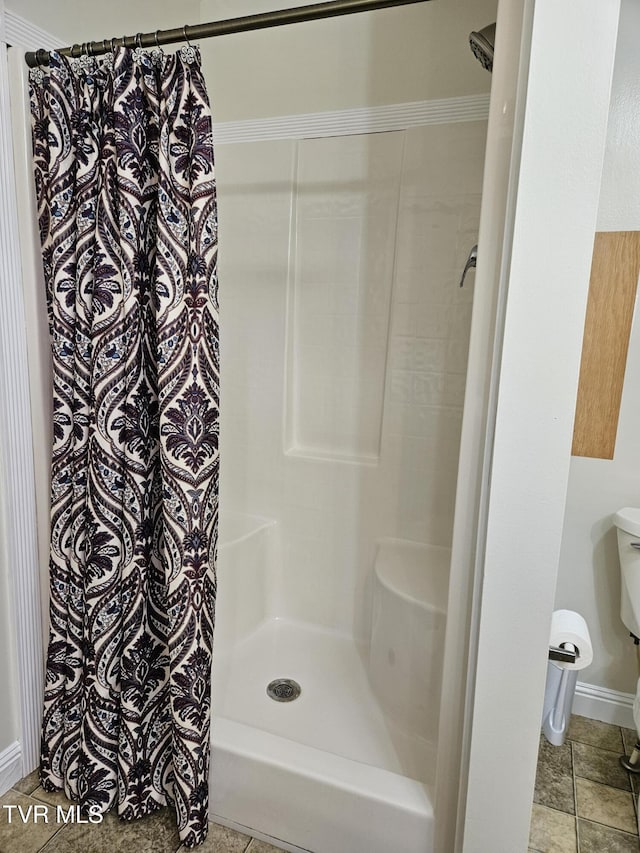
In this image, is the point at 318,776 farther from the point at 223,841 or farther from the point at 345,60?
the point at 345,60

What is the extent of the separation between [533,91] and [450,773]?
1363 millimetres

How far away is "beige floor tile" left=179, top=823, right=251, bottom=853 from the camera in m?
1.34

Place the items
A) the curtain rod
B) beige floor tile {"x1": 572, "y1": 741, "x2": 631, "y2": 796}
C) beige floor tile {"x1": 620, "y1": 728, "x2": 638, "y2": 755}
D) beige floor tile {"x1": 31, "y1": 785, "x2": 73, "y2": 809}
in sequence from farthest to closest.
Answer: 1. beige floor tile {"x1": 620, "y1": 728, "x2": 638, "y2": 755}
2. beige floor tile {"x1": 572, "y1": 741, "x2": 631, "y2": 796}
3. beige floor tile {"x1": 31, "y1": 785, "x2": 73, "y2": 809}
4. the curtain rod

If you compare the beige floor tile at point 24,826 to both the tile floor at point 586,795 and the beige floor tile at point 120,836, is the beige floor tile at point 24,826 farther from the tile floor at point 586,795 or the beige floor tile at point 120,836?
the tile floor at point 586,795

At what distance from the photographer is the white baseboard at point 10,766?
145cm

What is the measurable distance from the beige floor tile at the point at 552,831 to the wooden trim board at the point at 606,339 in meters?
1.06

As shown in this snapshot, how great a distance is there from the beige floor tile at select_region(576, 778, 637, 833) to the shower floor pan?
1.67 ft

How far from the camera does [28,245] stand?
4.48ft

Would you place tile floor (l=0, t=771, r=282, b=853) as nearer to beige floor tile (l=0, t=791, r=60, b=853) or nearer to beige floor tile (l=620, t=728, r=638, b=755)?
A: beige floor tile (l=0, t=791, r=60, b=853)

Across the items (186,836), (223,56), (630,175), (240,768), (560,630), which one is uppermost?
(223,56)

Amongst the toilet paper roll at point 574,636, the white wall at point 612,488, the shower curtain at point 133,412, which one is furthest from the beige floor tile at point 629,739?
the shower curtain at point 133,412

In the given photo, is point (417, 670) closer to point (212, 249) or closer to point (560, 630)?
point (560, 630)

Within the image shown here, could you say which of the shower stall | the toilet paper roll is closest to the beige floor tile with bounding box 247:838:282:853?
the shower stall

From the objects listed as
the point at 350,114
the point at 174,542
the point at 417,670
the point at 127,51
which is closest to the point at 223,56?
the point at 350,114
